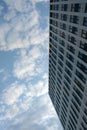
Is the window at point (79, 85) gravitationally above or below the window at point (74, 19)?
below

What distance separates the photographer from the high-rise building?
148 feet

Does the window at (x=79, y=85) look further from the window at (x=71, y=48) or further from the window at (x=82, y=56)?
the window at (x=71, y=48)

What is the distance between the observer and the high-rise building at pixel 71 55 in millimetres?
45031

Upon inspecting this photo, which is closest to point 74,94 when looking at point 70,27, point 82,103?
point 82,103

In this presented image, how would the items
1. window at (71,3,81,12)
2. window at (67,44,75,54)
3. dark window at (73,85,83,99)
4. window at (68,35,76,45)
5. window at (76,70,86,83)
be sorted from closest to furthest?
window at (71,3,81,12)
window at (76,70,86,83)
window at (68,35,76,45)
dark window at (73,85,83,99)
window at (67,44,75,54)

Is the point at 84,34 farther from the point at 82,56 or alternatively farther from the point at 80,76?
the point at 80,76

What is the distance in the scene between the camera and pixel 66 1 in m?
51.5

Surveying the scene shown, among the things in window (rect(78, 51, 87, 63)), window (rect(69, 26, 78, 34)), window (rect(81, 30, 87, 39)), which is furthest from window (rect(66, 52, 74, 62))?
window (rect(81, 30, 87, 39))

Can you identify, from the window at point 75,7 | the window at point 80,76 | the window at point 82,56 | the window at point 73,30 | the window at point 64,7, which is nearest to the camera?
the window at point 82,56

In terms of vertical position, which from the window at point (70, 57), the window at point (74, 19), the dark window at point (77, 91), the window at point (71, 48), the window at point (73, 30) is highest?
the window at point (74, 19)

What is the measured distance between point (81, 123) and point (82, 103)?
6.50m

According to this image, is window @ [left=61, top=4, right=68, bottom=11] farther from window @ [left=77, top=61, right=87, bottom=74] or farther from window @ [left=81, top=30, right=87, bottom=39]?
window @ [left=77, top=61, right=87, bottom=74]

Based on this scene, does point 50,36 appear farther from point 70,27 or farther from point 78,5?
point 78,5

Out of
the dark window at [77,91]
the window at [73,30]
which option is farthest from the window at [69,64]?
the window at [73,30]
